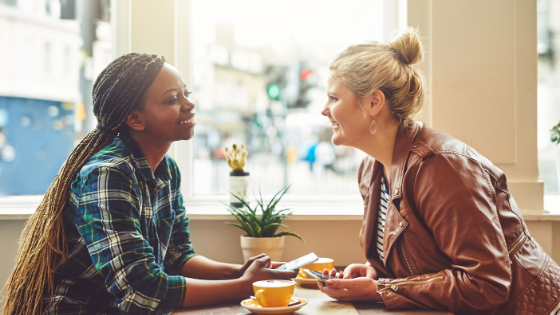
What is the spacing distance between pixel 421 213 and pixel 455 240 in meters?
0.14

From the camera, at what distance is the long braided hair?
1.35 metres

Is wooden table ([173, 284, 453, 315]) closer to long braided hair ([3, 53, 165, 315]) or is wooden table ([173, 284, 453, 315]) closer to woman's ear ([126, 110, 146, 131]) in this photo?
long braided hair ([3, 53, 165, 315])

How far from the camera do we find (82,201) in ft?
4.32

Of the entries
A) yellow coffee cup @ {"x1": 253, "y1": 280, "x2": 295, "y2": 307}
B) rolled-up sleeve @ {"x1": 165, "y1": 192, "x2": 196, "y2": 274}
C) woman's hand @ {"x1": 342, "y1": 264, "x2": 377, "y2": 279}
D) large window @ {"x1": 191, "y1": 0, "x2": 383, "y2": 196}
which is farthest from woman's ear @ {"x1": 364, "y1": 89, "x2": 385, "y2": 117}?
large window @ {"x1": 191, "y1": 0, "x2": 383, "y2": 196}

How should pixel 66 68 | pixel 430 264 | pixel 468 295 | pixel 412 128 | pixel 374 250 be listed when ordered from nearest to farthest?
pixel 468 295, pixel 430 264, pixel 412 128, pixel 374 250, pixel 66 68

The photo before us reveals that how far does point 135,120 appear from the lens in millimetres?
1542

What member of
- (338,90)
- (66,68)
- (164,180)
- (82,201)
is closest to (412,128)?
(338,90)

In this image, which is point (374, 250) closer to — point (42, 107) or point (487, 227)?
point (487, 227)

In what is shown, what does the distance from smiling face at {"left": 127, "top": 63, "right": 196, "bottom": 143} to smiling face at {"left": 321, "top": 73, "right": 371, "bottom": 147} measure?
19.9 inches

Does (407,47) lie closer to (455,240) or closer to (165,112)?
(455,240)

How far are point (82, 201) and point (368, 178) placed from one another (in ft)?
3.29

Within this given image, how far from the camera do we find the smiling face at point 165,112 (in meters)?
1.54

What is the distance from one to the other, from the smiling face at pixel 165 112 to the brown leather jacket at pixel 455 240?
723 mm

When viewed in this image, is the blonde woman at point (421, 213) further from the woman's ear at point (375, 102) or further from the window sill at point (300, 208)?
the window sill at point (300, 208)
